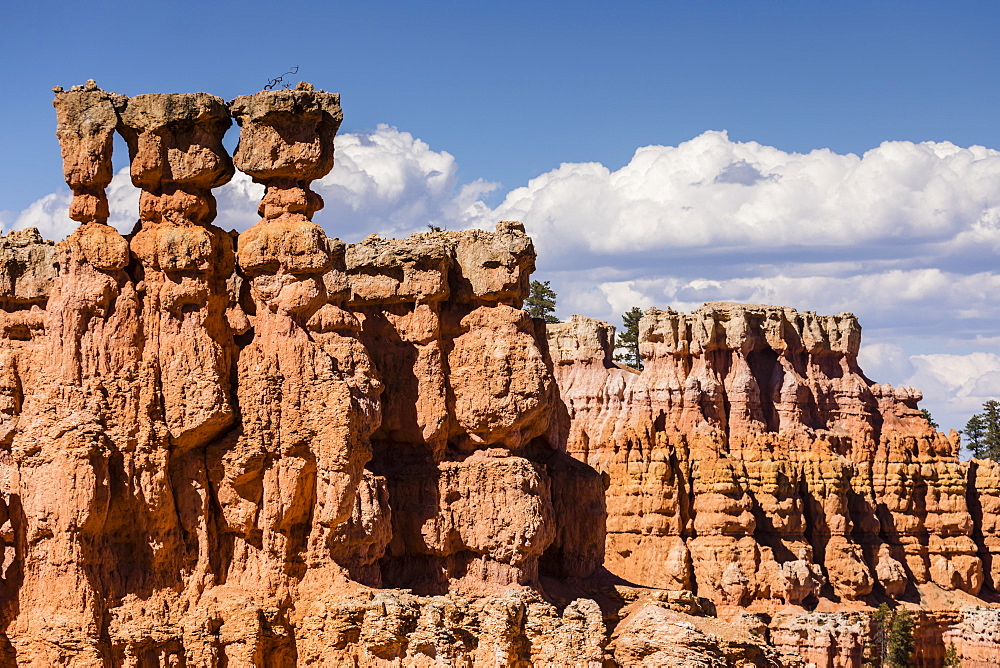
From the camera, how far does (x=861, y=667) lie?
2751 inches

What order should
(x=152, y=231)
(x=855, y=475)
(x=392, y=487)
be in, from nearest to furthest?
(x=152, y=231) < (x=392, y=487) < (x=855, y=475)

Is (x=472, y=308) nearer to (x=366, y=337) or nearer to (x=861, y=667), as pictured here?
(x=366, y=337)

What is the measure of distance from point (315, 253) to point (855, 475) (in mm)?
44091

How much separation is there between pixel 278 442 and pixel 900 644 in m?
36.9

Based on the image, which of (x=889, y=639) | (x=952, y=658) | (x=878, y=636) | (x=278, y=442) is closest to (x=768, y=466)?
(x=878, y=636)

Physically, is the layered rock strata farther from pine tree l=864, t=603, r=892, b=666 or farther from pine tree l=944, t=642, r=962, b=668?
pine tree l=944, t=642, r=962, b=668

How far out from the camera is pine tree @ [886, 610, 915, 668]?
71625mm

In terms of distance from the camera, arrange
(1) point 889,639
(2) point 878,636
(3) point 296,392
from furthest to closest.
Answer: (2) point 878,636, (1) point 889,639, (3) point 296,392

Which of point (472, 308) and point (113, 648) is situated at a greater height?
point (472, 308)

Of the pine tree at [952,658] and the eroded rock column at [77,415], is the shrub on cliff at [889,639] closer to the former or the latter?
the pine tree at [952,658]

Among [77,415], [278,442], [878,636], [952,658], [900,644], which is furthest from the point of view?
[952,658]

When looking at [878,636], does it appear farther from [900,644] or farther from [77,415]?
[77,415]

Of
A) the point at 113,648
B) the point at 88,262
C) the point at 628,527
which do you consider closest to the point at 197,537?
the point at 113,648

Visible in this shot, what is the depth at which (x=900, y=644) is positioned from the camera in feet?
236
